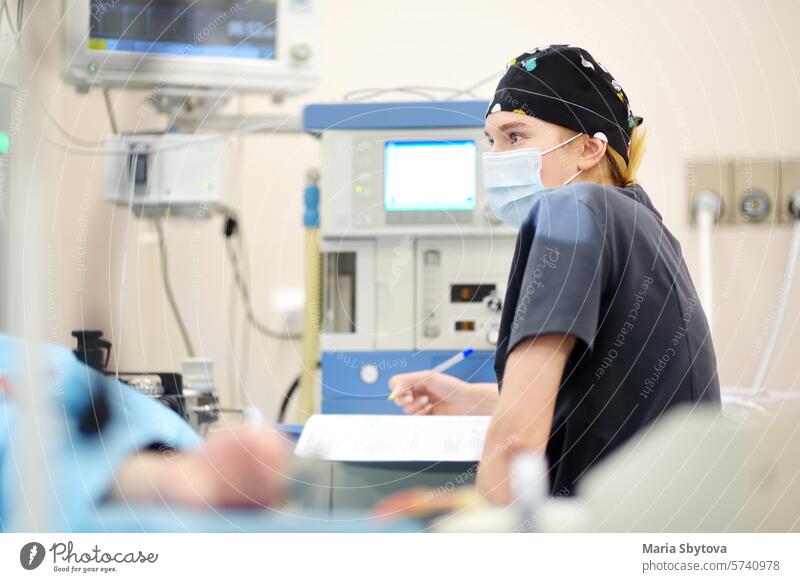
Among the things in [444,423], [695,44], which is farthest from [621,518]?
[695,44]

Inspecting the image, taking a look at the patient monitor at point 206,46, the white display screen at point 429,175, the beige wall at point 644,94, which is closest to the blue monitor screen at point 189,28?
the patient monitor at point 206,46

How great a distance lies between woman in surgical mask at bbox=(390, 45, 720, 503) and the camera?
0.83m

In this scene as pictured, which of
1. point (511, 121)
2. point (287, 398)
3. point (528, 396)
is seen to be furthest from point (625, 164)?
point (287, 398)

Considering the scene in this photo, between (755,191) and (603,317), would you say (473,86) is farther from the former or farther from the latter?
(603,317)

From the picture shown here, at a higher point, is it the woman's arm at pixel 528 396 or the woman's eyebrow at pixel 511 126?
the woman's eyebrow at pixel 511 126

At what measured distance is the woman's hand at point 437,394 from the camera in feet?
3.81

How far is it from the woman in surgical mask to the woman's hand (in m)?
0.20

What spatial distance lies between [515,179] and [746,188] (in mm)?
354

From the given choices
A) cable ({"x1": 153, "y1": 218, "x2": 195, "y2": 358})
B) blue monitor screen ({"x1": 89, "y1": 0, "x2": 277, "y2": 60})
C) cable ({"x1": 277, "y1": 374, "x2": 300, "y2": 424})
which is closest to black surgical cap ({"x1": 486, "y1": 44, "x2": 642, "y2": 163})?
blue monitor screen ({"x1": 89, "y1": 0, "x2": 277, "y2": 60})

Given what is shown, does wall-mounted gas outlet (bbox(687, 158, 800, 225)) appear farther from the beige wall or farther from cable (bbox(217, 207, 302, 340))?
cable (bbox(217, 207, 302, 340))

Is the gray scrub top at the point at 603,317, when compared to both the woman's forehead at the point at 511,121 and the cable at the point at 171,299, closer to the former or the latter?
the woman's forehead at the point at 511,121

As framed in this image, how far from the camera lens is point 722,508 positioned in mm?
934

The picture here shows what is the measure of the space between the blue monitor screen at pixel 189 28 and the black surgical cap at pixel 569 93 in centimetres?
63

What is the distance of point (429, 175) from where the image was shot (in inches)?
56.0
